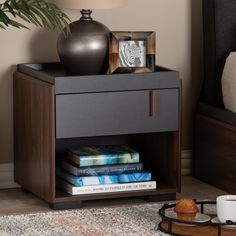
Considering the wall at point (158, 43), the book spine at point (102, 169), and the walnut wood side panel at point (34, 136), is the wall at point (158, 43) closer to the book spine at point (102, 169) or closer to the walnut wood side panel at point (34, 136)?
the walnut wood side panel at point (34, 136)

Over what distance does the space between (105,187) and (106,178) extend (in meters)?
0.04

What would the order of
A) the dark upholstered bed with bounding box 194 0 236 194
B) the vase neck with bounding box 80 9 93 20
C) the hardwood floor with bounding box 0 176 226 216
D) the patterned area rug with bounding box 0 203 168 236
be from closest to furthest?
the patterned area rug with bounding box 0 203 168 236, the hardwood floor with bounding box 0 176 226 216, the vase neck with bounding box 80 9 93 20, the dark upholstered bed with bounding box 194 0 236 194

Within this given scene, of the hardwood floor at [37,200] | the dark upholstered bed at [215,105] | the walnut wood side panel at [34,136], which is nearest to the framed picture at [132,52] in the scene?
the walnut wood side panel at [34,136]

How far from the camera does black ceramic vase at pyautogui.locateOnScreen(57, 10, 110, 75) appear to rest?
4133mm

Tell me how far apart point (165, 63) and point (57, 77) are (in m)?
0.91

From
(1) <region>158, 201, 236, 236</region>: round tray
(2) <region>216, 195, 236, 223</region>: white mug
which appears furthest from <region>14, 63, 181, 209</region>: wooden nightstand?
(2) <region>216, 195, 236, 223</region>: white mug

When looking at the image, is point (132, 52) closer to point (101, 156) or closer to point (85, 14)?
point (85, 14)

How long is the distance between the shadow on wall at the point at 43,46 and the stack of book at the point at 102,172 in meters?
0.51

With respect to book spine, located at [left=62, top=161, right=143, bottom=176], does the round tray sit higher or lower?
lower

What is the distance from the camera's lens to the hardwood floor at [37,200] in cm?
412

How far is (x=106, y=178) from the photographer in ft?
13.7

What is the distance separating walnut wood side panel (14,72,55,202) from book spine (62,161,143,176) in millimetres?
142

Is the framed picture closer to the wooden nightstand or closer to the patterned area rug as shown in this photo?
the wooden nightstand

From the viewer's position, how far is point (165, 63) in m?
4.71
